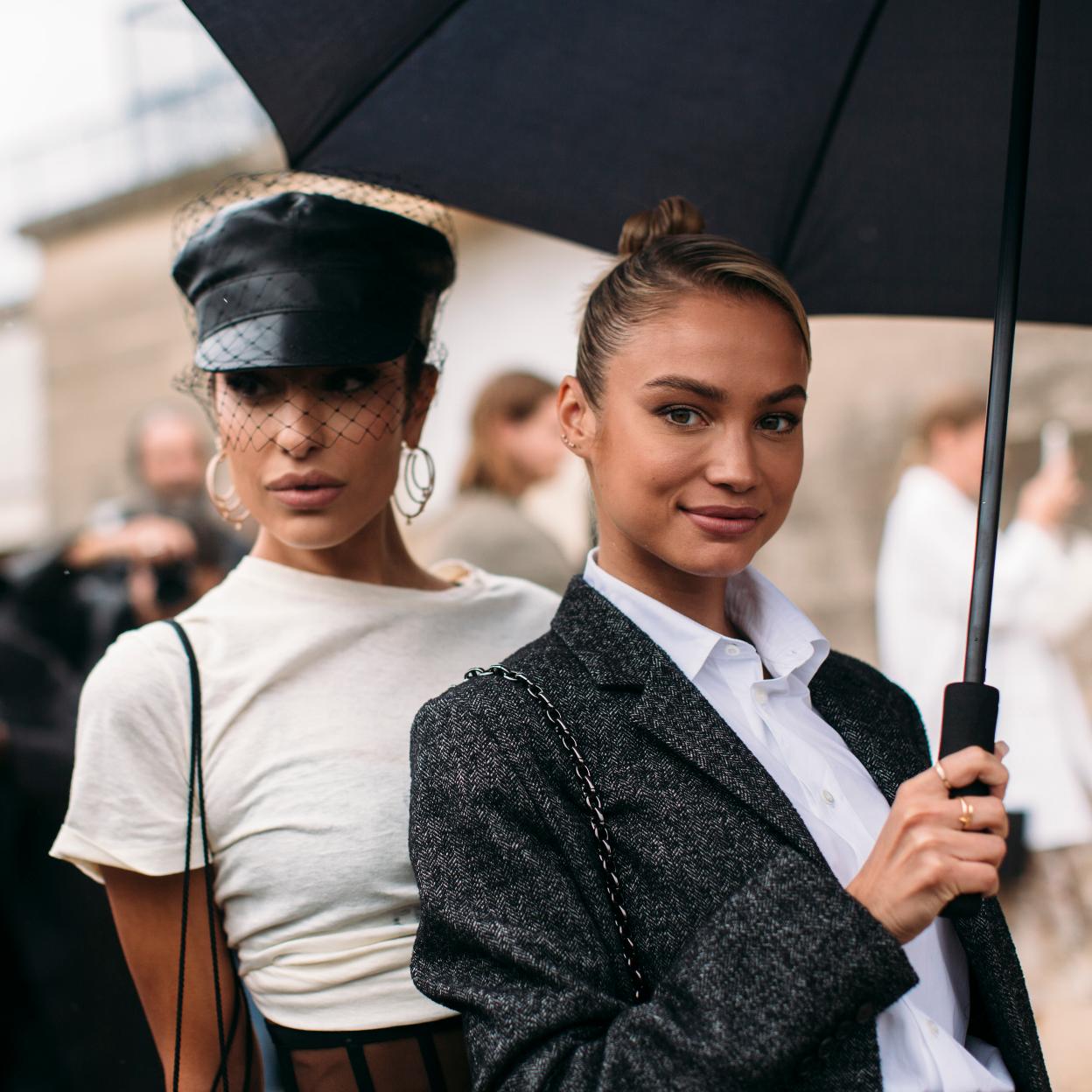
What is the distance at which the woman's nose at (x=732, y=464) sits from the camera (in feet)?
4.59

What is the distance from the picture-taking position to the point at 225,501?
76.4 inches

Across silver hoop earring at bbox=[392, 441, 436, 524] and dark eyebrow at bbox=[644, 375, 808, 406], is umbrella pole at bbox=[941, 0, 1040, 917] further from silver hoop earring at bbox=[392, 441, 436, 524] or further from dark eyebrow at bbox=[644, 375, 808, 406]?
silver hoop earring at bbox=[392, 441, 436, 524]

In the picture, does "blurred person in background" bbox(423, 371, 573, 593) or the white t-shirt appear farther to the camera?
"blurred person in background" bbox(423, 371, 573, 593)

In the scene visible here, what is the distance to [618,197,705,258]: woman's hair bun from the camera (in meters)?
1.66

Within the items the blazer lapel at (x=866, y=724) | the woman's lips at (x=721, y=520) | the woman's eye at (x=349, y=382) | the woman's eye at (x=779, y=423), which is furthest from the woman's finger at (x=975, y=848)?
the woman's eye at (x=349, y=382)

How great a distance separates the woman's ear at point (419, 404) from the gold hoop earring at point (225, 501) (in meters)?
0.27

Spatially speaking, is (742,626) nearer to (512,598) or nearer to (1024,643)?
(512,598)

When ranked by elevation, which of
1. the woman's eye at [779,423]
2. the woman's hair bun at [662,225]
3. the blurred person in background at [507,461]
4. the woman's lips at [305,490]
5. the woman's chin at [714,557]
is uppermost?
A: the blurred person in background at [507,461]

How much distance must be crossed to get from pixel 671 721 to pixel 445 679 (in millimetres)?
484

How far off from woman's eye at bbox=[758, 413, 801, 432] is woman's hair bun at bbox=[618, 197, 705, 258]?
1.08 feet

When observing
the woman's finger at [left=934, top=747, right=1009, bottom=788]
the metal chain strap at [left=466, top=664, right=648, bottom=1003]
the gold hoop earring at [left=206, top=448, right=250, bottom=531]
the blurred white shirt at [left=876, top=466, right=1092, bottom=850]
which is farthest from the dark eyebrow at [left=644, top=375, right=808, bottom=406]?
the blurred white shirt at [left=876, top=466, right=1092, bottom=850]

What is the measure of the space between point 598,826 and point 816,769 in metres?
0.28

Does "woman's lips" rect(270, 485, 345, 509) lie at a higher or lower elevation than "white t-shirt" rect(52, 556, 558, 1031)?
higher

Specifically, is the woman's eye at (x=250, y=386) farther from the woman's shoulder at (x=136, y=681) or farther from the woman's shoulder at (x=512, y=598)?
the woman's shoulder at (x=512, y=598)
